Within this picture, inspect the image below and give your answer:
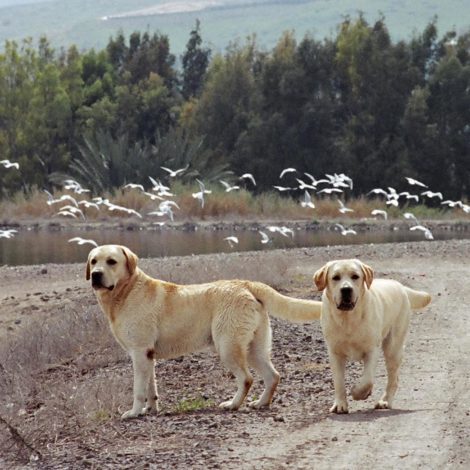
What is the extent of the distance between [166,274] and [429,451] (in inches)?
499

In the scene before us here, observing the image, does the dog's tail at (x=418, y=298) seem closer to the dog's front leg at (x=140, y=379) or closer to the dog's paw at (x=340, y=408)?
the dog's paw at (x=340, y=408)

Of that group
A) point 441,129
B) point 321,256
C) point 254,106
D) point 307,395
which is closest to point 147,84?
point 254,106

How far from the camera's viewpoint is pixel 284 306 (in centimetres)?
1156

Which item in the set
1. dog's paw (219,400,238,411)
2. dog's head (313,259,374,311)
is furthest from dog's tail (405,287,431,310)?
dog's paw (219,400,238,411)

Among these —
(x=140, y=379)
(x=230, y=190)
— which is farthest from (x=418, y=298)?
(x=230, y=190)

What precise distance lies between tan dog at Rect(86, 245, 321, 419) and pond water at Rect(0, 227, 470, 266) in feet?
69.3

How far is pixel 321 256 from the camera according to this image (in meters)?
28.7

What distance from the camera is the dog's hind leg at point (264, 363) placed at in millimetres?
11398

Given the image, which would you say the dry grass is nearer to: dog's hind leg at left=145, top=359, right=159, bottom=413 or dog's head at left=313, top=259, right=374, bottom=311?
dog's hind leg at left=145, top=359, right=159, bottom=413

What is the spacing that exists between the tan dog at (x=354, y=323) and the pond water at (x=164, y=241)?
21851 mm

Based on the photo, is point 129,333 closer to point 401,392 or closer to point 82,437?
point 82,437

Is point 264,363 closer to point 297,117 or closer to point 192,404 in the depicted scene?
point 192,404

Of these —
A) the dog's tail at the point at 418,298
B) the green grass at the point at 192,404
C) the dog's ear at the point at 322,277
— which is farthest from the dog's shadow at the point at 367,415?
the dog's tail at the point at 418,298

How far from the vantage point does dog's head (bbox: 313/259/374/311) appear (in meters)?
10.8
